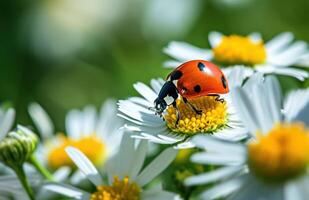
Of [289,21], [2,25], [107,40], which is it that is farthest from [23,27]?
[289,21]

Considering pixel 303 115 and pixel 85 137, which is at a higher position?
pixel 303 115

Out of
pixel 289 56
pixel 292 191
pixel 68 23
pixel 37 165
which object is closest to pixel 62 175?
pixel 37 165

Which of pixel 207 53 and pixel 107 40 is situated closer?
pixel 207 53

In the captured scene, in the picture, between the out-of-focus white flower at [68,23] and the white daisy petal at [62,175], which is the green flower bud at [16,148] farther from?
the out-of-focus white flower at [68,23]

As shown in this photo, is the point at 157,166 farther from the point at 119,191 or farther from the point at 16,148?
the point at 16,148

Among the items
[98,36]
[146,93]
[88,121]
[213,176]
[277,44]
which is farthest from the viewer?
[98,36]

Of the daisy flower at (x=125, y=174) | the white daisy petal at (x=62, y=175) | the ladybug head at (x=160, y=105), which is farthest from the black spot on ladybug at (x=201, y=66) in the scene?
the white daisy petal at (x=62, y=175)

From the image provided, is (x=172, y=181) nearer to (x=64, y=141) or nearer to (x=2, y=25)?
(x=64, y=141)
